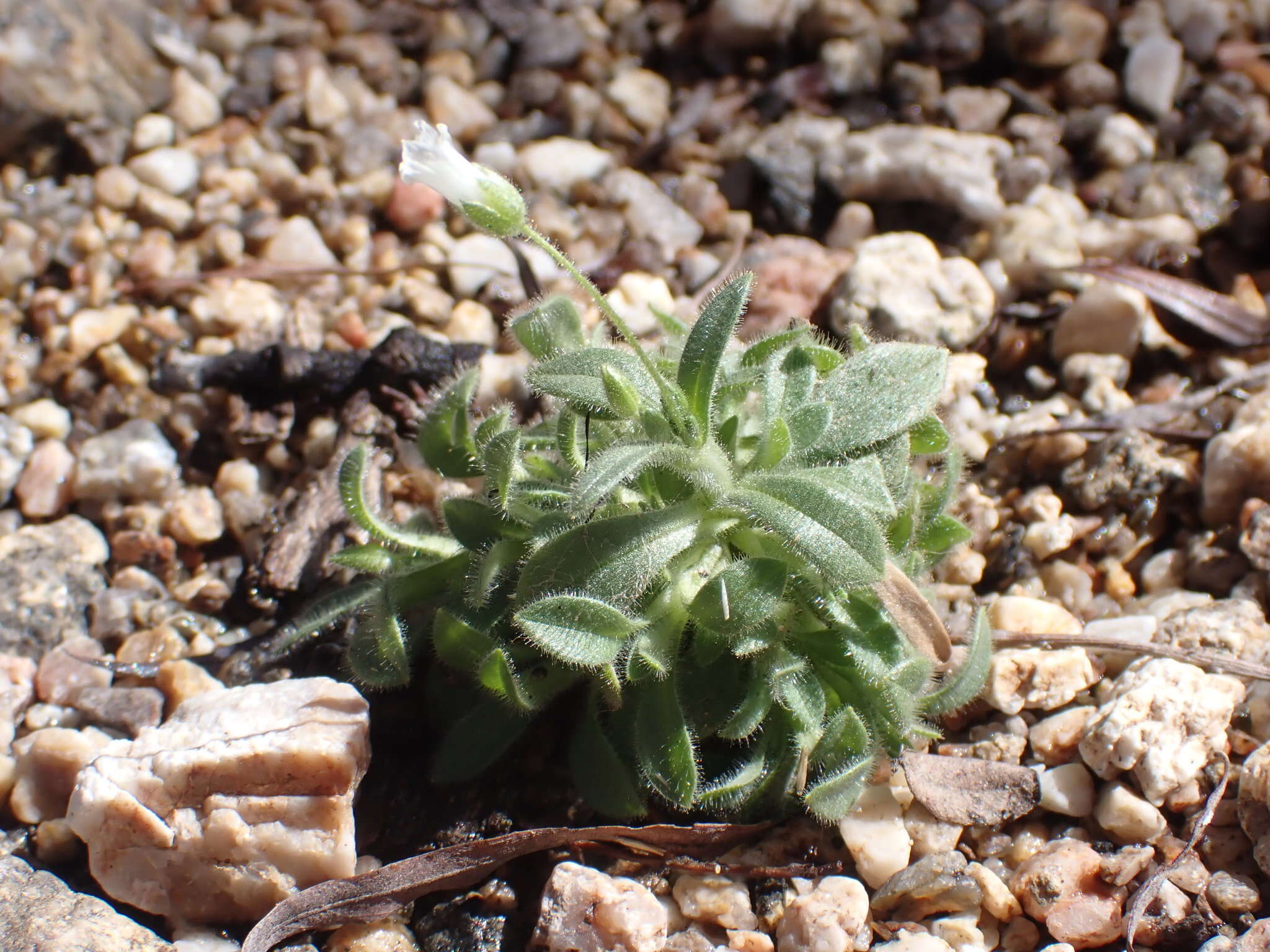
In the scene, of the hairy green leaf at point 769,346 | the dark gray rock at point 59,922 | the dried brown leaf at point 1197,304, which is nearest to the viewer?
the dark gray rock at point 59,922

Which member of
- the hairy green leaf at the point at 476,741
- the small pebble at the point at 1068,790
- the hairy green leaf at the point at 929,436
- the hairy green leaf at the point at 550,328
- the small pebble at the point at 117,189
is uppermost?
the hairy green leaf at the point at 550,328

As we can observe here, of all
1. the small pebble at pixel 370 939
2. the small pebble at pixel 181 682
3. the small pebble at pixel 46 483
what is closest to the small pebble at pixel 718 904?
the small pebble at pixel 370 939

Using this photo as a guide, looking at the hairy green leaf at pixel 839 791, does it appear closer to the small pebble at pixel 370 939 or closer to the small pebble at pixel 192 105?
the small pebble at pixel 370 939

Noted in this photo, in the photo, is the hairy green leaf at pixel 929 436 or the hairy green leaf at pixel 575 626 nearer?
the hairy green leaf at pixel 575 626

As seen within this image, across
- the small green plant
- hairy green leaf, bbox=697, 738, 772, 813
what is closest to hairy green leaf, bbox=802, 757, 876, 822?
the small green plant

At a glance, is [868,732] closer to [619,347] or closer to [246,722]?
[619,347]

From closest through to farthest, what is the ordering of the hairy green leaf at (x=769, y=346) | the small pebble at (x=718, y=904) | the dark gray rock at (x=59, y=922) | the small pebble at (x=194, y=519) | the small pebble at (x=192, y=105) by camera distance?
the dark gray rock at (x=59, y=922)
the small pebble at (x=718, y=904)
the hairy green leaf at (x=769, y=346)
the small pebble at (x=194, y=519)
the small pebble at (x=192, y=105)

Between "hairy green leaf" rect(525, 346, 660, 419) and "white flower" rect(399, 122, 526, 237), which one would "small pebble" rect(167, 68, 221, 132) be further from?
"hairy green leaf" rect(525, 346, 660, 419)

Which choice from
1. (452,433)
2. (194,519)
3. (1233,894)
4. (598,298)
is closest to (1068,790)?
(1233,894)
